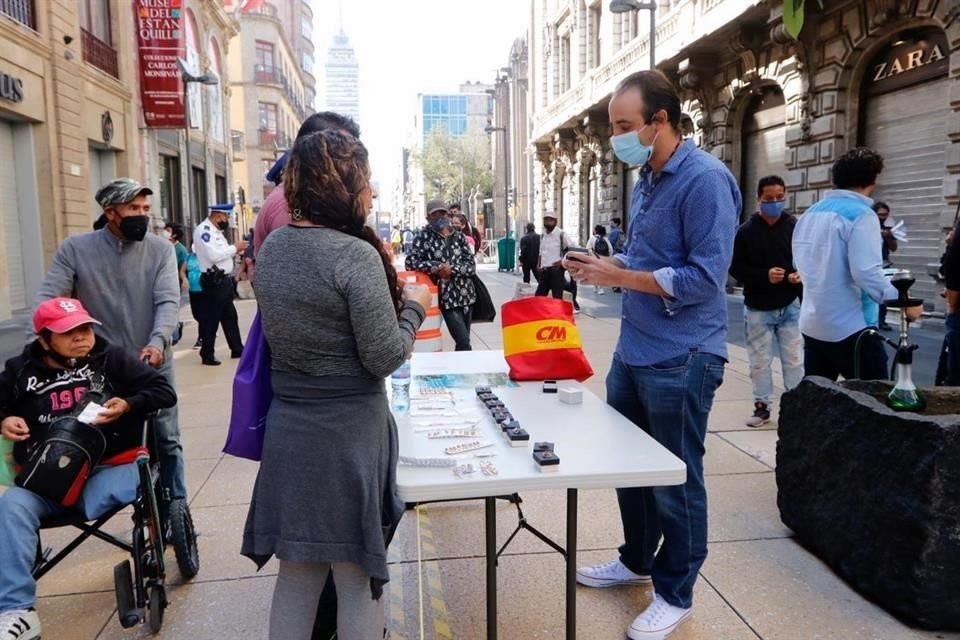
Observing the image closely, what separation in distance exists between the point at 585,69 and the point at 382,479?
27825mm

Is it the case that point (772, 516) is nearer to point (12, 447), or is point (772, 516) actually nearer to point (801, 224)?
point (801, 224)

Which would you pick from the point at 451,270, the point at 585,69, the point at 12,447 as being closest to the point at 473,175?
the point at 585,69

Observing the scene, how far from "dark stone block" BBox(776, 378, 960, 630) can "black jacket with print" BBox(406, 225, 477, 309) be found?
377 centimetres

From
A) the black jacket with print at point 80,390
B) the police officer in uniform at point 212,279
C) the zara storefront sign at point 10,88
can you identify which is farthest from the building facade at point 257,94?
the black jacket with print at point 80,390

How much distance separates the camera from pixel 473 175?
2434 inches

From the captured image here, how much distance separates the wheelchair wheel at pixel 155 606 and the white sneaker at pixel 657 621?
1.97 meters

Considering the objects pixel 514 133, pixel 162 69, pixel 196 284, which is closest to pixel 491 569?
pixel 196 284

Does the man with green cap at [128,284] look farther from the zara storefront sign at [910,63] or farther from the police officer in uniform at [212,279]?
the zara storefront sign at [910,63]

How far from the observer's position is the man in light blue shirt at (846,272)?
14.1 feet

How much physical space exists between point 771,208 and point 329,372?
4.62 m

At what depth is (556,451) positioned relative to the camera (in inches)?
96.2

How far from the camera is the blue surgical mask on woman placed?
573 centimetres

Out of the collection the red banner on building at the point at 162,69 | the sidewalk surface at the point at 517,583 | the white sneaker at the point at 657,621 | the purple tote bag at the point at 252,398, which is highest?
the red banner on building at the point at 162,69

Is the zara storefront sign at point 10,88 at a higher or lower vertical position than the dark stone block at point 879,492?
higher
